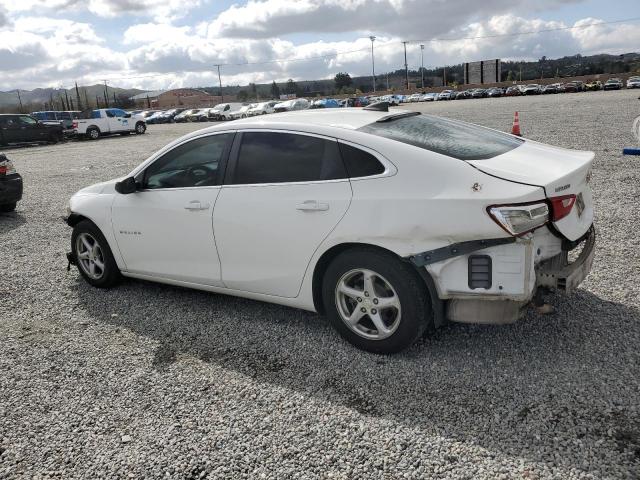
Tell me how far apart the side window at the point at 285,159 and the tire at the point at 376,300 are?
2.06 ft

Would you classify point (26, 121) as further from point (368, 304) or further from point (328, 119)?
point (368, 304)

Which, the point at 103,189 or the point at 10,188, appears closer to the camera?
the point at 103,189

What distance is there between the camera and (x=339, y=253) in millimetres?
3732

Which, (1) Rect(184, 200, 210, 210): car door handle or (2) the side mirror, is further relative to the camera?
(2) the side mirror

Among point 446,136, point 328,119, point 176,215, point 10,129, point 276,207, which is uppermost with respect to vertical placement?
point 10,129

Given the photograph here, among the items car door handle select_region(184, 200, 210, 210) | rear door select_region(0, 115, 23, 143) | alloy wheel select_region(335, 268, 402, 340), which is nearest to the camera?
alloy wheel select_region(335, 268, 402, 340)

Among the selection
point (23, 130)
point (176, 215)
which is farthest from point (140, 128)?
point (176, 215)

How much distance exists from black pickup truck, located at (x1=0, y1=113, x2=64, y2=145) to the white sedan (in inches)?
1055

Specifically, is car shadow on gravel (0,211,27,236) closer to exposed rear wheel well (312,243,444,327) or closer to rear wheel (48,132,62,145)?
exposed rear wheel well (312,243,444,327)

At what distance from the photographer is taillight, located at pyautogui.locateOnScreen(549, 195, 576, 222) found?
332 cm

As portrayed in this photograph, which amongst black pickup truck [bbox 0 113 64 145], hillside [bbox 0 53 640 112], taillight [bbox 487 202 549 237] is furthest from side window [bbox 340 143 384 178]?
hillside [bbox 0 53 640 112]

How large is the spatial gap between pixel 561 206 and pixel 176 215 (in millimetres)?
2888

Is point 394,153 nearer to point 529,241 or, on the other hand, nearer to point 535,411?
point 529,241

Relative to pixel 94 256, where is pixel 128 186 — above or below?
above
